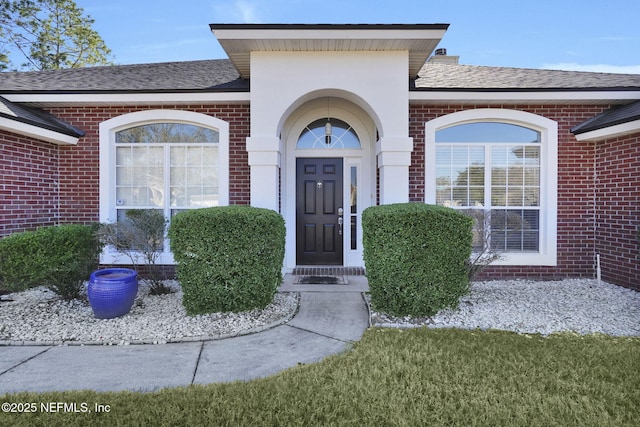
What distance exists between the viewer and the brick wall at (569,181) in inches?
270

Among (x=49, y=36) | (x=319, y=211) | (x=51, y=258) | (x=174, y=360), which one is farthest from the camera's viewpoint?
(x=49, y=36)

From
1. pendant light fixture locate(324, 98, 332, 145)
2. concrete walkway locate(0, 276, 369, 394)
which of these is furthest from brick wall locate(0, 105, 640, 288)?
concrete walkway locate(0, 276, 369, 394)

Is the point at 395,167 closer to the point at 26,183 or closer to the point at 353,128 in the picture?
the point at 353,128

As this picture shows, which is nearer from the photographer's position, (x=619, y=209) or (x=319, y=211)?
(x=619, y=209)

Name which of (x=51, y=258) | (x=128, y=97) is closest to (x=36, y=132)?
(x=128, y=97)

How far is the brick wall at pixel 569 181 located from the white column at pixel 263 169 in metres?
2.78

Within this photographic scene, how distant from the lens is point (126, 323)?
456cm

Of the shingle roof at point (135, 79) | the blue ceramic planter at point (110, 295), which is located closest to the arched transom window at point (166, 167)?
the shingle roof at point (135, 79)

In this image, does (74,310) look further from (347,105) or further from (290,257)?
(347,105)

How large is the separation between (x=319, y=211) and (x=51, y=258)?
4749mm

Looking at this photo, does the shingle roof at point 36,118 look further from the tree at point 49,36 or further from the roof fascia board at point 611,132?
the tree at point 49,36

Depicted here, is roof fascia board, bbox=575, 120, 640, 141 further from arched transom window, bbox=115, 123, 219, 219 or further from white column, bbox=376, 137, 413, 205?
arched transom window, bbox=115, 123, 219, 219

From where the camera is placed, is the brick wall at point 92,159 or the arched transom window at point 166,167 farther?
the arched transom window at point 166,167

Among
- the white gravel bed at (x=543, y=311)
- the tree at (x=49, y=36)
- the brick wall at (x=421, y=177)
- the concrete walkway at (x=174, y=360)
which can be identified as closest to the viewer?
the concrete walkway at (x=174, y=360)
